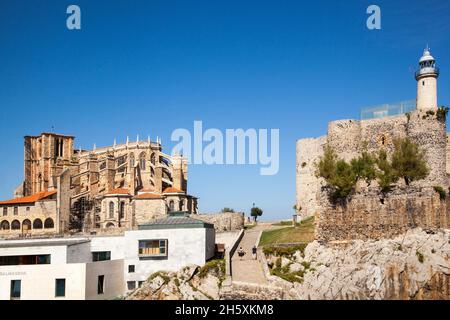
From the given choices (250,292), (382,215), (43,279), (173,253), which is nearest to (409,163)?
(382,215)

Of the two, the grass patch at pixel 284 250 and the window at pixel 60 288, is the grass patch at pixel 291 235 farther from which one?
the window at pixel 60 288

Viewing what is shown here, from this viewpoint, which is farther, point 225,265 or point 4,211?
point 4,211

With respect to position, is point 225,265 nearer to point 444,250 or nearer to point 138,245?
point 138,245

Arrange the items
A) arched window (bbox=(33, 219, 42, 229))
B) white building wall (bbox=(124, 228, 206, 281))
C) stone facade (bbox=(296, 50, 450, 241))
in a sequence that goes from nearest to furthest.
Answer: stone facade (bbox=(296, 50, 450, 241)) → white building wall (bbox=(124, 228, 206, 281)) → arched window (bbox=(33, 219, 42, 229))

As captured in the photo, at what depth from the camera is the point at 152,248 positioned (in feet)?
141

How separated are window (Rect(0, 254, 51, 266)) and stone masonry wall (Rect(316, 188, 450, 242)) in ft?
64.9

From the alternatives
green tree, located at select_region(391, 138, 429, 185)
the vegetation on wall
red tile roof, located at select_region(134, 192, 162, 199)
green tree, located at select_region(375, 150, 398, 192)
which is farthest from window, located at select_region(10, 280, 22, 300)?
green tree, located at select_region(391, 138, 429, 185)

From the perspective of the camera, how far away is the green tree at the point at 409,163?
4022cm

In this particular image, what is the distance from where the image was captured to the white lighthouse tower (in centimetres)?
4591

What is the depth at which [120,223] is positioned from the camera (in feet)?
204

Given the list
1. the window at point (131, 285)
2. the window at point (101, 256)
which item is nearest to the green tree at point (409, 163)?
the window at point (131, 285)

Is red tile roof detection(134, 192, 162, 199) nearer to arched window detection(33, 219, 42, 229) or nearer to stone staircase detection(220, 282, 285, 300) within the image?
arched window detection(33, 219, 42, 229)

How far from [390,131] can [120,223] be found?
102 ft

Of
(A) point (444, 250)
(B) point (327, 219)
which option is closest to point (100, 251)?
(B) point (327, 219)
